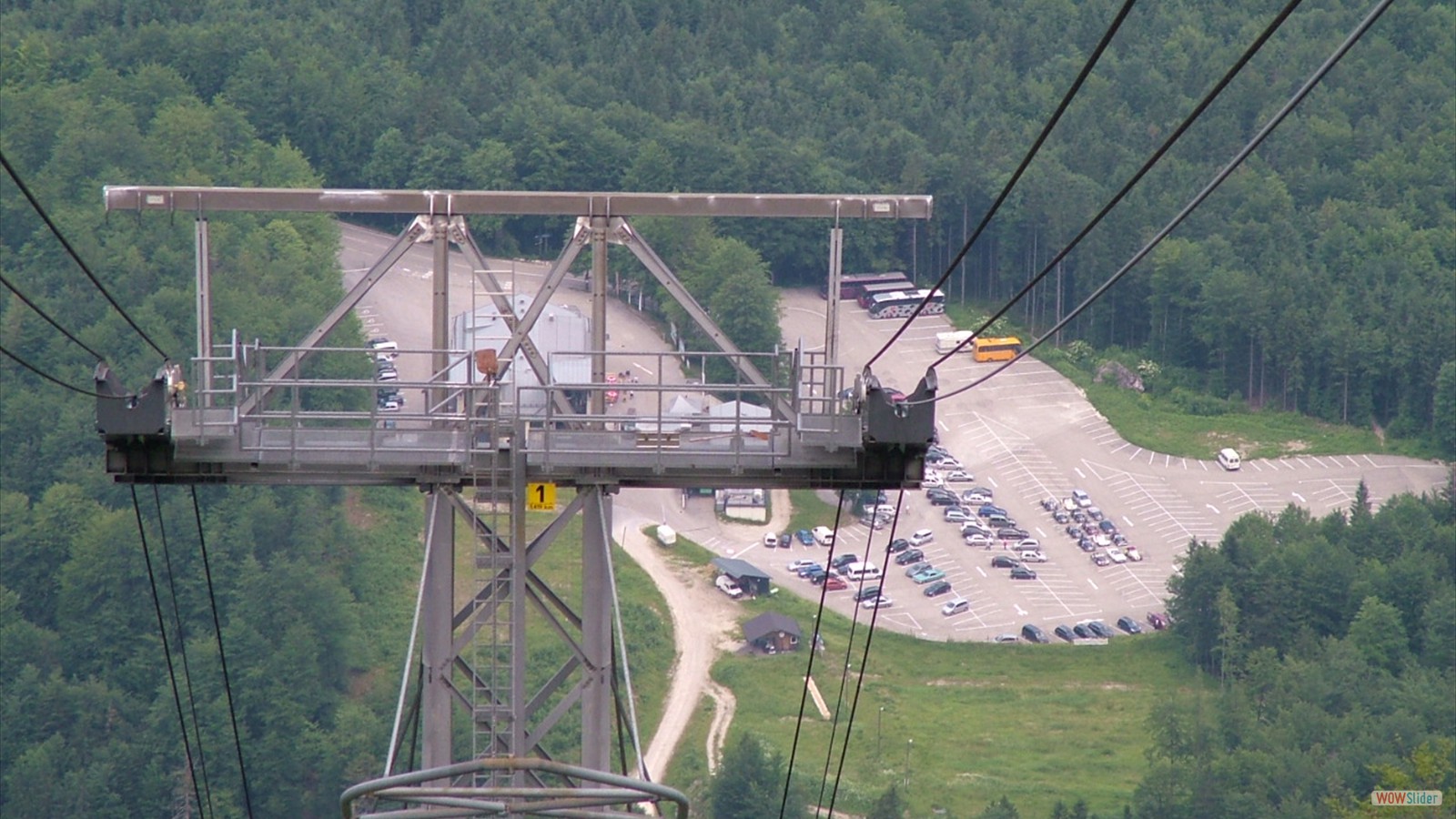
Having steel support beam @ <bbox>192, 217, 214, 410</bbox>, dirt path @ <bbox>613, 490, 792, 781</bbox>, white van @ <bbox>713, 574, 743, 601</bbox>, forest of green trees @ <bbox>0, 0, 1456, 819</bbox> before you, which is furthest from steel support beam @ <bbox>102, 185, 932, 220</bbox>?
white van @ <bbox>713, 574, 743, 601</bbox>

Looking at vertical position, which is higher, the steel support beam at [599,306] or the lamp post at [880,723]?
the steel support beam at [599,306]

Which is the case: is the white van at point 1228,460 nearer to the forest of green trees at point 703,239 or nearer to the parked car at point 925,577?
the forest of green trees at point 703,239

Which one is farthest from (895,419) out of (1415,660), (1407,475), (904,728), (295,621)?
(1407,475)

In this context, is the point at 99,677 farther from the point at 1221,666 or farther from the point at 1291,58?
the point at 1291,58

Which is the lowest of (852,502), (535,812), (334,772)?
(334,772)

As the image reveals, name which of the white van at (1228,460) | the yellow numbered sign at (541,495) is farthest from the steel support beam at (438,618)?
the white van at (1228,460)

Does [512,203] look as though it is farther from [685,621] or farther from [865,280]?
[865,280]
